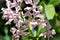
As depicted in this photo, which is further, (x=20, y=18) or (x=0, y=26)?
(x=0, y=26)

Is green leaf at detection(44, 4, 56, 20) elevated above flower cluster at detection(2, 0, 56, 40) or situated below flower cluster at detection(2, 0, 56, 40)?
above

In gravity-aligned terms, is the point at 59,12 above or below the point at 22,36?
above

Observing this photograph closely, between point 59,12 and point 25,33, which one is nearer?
point 25,33

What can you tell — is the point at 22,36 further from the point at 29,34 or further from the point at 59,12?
the point at 59,12

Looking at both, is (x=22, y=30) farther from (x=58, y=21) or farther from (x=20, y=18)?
(x=58, y=21)

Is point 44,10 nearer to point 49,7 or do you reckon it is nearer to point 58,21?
point 49,7

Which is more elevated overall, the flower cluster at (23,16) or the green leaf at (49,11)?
the green leaf at (49,11)

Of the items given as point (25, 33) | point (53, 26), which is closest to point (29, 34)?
point (25, 33)
